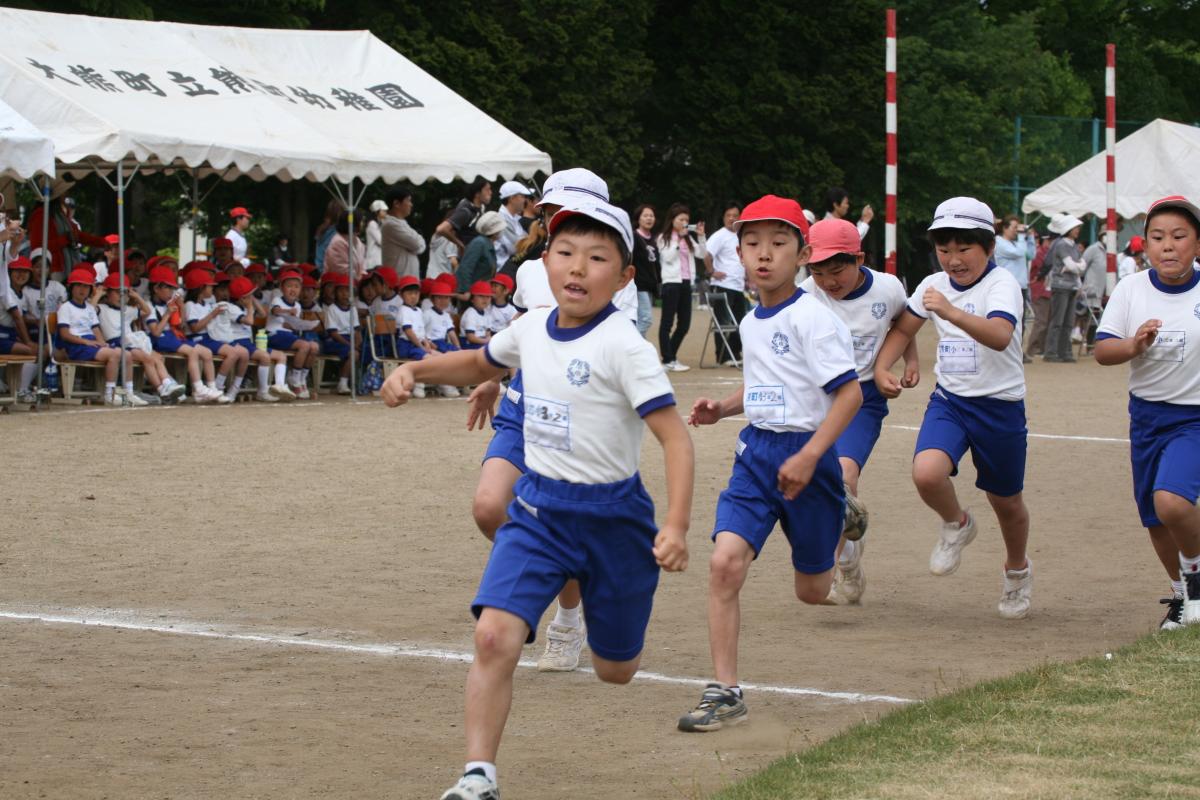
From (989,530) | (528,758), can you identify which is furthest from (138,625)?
(989,530)

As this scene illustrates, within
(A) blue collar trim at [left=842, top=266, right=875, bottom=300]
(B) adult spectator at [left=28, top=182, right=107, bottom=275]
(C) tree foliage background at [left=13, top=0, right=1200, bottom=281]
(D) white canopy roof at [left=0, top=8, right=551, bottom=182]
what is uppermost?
(C) tree foliage background at [left=13, top=0, right=1200, bottom=281]

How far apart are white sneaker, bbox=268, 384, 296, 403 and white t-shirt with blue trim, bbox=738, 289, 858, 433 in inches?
468

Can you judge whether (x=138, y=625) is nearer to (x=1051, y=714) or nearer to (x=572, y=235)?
(x=572, y=235)

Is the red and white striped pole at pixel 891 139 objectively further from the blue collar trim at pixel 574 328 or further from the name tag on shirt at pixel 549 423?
the name tag on shirt at pixel 549 423

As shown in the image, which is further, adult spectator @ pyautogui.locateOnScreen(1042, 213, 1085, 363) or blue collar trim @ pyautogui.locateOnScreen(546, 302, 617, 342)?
adult spectator @ pyautogui.locateOnScreen(1042, 213, 1085, 363)

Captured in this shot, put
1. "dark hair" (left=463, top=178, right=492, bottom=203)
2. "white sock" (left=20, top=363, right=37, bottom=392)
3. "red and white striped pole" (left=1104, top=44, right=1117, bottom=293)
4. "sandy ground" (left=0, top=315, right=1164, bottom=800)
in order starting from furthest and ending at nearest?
"red and white striped pole" (left=1104, top=44, right=1117, bottom=293) → "dark hair" (left=463, top=178, right=492, bottom=203) → "white sock" (left=20, top=363, right=37, bottom=392) → "sandy ground" (left=0, top=315, right=1164, bottom=800)

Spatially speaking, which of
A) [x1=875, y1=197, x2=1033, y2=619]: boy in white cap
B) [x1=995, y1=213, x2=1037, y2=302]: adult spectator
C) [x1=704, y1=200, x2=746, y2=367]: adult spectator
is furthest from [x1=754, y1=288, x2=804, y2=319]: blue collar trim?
[x1=995, y1=213, x2=1037, y2=302]: adult spectator

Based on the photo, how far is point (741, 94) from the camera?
45.4m

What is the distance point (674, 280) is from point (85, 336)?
7998 millimetres

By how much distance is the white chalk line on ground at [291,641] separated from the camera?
5.92m

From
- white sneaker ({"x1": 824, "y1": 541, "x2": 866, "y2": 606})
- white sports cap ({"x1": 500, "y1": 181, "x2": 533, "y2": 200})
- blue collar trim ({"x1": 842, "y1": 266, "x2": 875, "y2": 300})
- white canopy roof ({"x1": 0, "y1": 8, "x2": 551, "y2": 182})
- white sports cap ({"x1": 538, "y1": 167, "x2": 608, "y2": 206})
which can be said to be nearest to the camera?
white sports cap ({"x1": 538, "y1": 167, "x2": 608, "y2": 206})

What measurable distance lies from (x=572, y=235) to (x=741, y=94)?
1635 inches

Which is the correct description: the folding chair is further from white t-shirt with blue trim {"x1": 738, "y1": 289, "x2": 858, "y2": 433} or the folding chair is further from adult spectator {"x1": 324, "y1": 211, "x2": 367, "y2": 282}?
white t-shirt with blue trim {"x1": 738, "y1": 289, "x2": 858, "y2": 433}

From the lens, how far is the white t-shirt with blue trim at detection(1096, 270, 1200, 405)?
684cm
